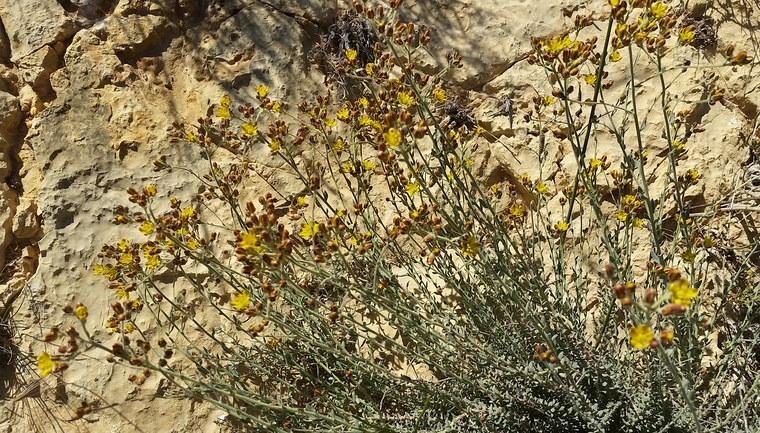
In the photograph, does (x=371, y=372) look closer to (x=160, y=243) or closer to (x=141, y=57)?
(x=160, y=243)

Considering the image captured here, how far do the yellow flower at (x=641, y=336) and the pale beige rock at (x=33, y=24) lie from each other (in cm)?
365

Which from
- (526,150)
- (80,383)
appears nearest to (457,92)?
(526,150)

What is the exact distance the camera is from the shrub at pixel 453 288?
5.77ft

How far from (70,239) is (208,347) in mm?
1028

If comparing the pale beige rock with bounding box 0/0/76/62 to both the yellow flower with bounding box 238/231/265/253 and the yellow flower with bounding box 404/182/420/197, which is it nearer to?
the yellow flower with bounding box 404/182/420/197

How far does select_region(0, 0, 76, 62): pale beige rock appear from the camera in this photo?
3.29m

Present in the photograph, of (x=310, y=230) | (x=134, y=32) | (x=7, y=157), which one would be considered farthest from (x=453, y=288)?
(x=7, y=157)

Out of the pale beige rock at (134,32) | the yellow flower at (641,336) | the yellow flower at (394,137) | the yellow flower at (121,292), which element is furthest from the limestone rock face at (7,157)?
the yellow flower at (641,336)

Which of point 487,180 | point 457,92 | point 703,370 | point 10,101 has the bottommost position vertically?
point 703,370

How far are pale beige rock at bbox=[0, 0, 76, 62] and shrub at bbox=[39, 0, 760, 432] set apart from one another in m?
1.26

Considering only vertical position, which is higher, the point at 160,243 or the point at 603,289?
the point at 160,243

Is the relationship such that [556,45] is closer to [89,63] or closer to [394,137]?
[394,137]

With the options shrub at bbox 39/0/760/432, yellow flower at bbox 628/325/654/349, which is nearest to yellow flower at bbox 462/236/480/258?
shrub at bbox 39/0/760/432

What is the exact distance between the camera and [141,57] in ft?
11.1
